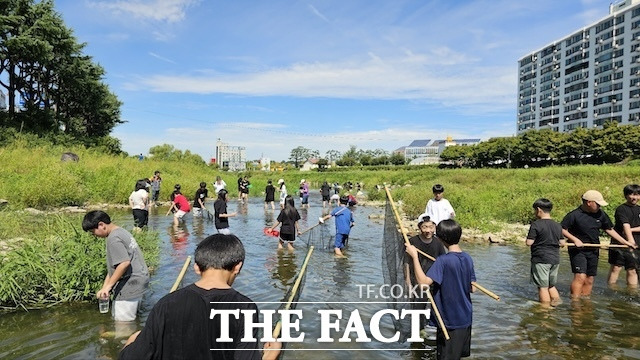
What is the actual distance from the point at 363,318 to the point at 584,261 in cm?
411

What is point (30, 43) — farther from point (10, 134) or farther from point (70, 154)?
point (70, 154)

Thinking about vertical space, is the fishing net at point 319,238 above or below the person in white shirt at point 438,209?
below

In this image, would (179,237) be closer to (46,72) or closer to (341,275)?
(341,275)


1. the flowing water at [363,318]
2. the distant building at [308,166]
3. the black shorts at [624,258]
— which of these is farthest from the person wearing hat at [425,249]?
the distant building at [308,166]

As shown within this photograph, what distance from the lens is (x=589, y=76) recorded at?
294ft

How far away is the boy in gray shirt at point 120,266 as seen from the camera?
193 inches

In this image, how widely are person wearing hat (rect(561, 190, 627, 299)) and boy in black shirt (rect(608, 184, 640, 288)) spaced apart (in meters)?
0.34

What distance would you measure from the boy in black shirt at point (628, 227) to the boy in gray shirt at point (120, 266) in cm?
852

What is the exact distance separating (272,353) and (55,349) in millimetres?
4355

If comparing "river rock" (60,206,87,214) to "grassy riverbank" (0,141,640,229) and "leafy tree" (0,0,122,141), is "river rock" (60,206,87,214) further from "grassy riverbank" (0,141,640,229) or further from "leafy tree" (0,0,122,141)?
"leafy tree" (0,0,122,141)

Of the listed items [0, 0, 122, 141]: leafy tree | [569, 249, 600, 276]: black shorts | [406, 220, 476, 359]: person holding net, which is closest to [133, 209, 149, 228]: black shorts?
[406, 220, 476, 359]: person holding net

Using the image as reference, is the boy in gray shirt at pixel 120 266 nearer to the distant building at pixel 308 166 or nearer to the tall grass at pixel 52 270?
the tall grass at pixel 52 270

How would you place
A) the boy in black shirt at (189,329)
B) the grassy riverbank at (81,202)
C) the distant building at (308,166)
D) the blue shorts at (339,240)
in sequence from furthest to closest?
the distant building at (308,166) < the blue shorts at (339,240) < the grassy riverbank at (81,202) < the boy in black shirt at (189,329)

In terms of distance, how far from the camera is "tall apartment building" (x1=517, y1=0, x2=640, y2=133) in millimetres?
77625
